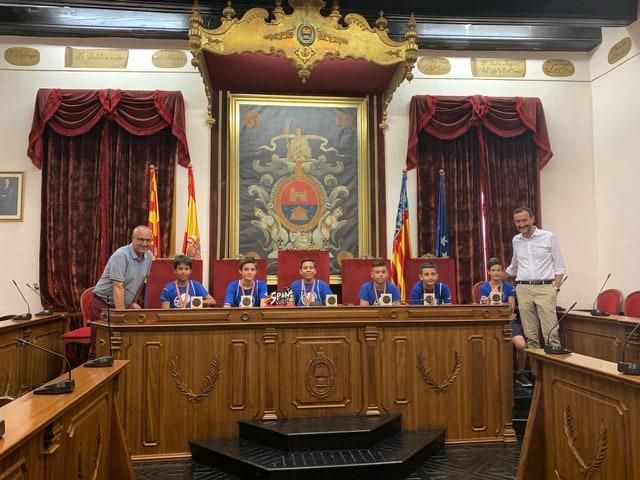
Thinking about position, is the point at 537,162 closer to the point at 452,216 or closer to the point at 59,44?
the point at 452,216

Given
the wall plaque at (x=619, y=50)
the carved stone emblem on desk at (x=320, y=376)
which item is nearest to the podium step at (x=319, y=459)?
the carved stone emblem on desk at (x=320, y=376)

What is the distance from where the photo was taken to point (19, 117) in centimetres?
641

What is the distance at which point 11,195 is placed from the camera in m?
6.30

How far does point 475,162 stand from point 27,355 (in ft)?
18.5

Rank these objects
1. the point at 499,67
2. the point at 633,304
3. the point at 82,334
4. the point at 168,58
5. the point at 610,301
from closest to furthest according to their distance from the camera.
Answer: the point at 82,334
the point at 633,304
the point at 610,301
the point at 168,58
the point at 499,67

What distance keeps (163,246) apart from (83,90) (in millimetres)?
2119

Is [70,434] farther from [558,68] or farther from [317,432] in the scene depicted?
[558,68]

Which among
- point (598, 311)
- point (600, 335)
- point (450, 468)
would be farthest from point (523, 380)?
point (450, 468)

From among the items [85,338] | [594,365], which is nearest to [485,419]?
[594,365]

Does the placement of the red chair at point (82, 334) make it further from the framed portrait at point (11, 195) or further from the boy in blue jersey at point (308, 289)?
the boy in blue jersey at point (308, 289)

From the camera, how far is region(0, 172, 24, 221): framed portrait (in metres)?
6.30

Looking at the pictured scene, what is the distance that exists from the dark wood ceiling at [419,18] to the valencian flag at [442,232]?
1.92 m

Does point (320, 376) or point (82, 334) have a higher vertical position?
point (82, 334)

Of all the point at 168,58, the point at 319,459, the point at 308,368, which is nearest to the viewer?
the point at 319,459
